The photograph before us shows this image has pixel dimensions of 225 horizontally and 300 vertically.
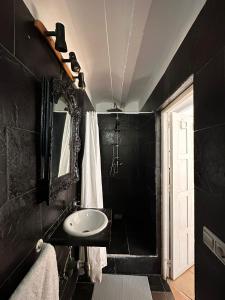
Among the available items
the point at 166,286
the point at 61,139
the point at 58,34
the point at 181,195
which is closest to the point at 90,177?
the point at 61,139

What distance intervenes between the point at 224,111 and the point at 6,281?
3.76 feet

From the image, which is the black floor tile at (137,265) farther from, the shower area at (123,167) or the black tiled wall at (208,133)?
the black tiled wall at (208,133)

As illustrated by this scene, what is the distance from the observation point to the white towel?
645 mm

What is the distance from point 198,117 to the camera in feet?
3.20

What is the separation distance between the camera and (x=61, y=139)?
1.25 metres

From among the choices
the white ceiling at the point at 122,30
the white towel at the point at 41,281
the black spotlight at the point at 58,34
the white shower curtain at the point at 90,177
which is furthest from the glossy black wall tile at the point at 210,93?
the white shower curtain at the point at 90,177

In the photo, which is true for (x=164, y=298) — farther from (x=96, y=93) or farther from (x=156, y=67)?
(x=96, y=93)

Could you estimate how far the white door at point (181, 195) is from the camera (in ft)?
6.35

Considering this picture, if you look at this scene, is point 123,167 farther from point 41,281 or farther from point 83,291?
point 41,281

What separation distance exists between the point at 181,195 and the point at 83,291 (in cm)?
151

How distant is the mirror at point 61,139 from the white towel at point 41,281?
45 cm

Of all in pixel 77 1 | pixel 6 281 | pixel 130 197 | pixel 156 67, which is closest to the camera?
pixel 6 281

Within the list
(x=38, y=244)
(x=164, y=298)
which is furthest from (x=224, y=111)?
(x=164, y=298)

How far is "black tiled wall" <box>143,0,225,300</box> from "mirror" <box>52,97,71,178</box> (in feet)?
2.91
